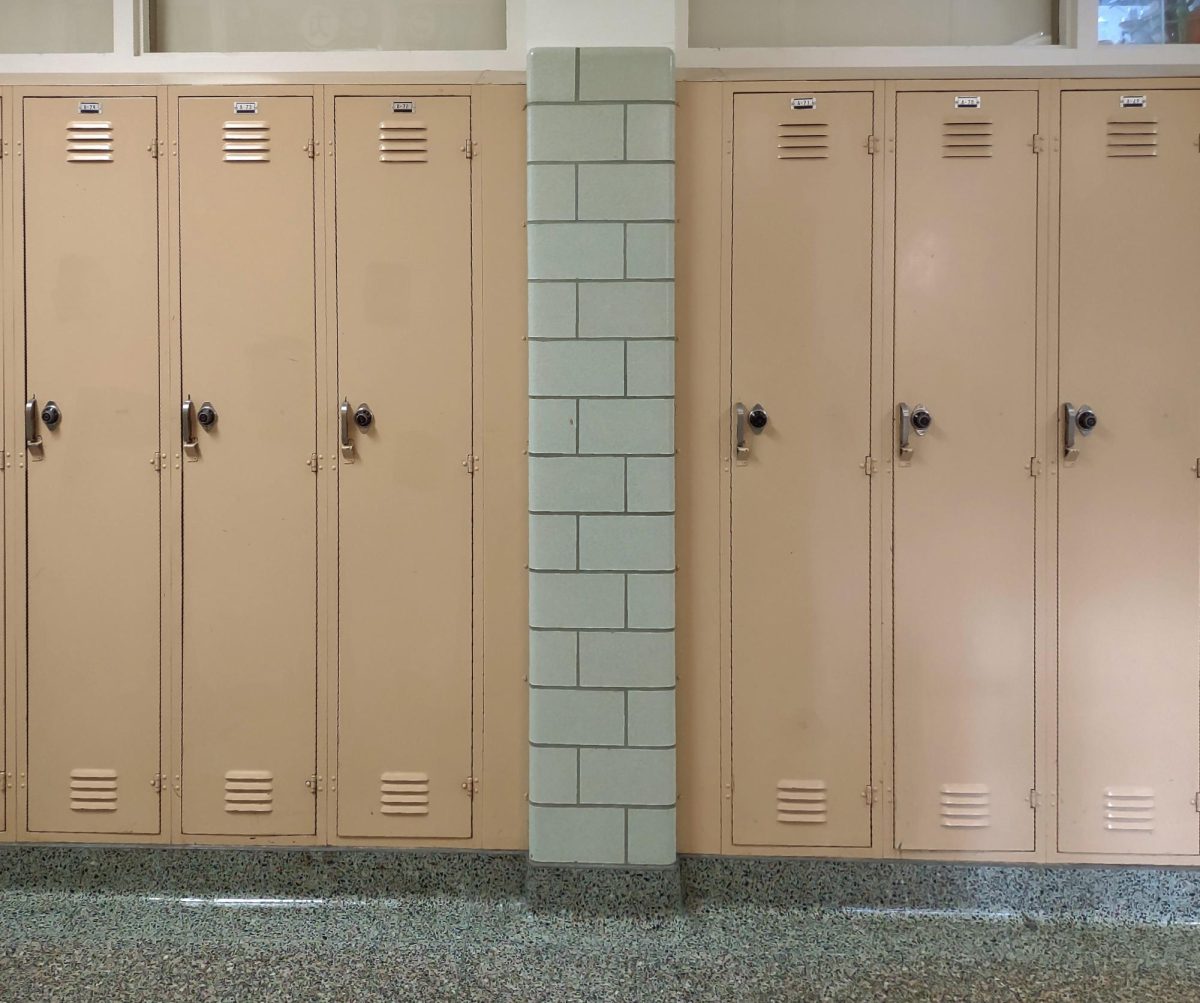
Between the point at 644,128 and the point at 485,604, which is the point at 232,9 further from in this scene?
the point at 485,604

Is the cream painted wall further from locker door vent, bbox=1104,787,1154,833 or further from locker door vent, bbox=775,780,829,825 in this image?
locker door vent, bbox=1104,787,1154,833

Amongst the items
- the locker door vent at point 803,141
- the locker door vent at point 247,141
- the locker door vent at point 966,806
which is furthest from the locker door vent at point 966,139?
the locker door vent at point 247,141

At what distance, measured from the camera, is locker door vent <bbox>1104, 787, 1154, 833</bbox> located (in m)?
2.61

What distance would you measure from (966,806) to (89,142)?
3053 millimetres

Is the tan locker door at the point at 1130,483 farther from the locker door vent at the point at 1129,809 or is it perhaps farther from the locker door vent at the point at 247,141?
the locker door vent at the point at 247,141

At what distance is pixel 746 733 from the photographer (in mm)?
2641

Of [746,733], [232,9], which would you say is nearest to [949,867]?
[746,733]

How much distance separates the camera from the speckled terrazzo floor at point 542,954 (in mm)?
2238

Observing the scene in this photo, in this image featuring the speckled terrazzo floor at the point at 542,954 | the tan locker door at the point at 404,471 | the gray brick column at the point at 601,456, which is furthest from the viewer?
the tan locker door at the point at 404,471

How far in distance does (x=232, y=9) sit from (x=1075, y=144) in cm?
238

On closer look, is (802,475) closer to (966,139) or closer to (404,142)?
(966,139)

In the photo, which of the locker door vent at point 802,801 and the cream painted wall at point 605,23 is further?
the locker door vent at point 802,801

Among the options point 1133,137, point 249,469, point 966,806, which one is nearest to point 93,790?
point 249,469

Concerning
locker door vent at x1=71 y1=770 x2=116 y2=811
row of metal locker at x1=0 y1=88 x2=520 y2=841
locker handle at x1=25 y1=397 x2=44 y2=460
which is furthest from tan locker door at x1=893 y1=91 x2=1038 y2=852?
locker handle at x1=25 y1=397 x2=44 y2=460
